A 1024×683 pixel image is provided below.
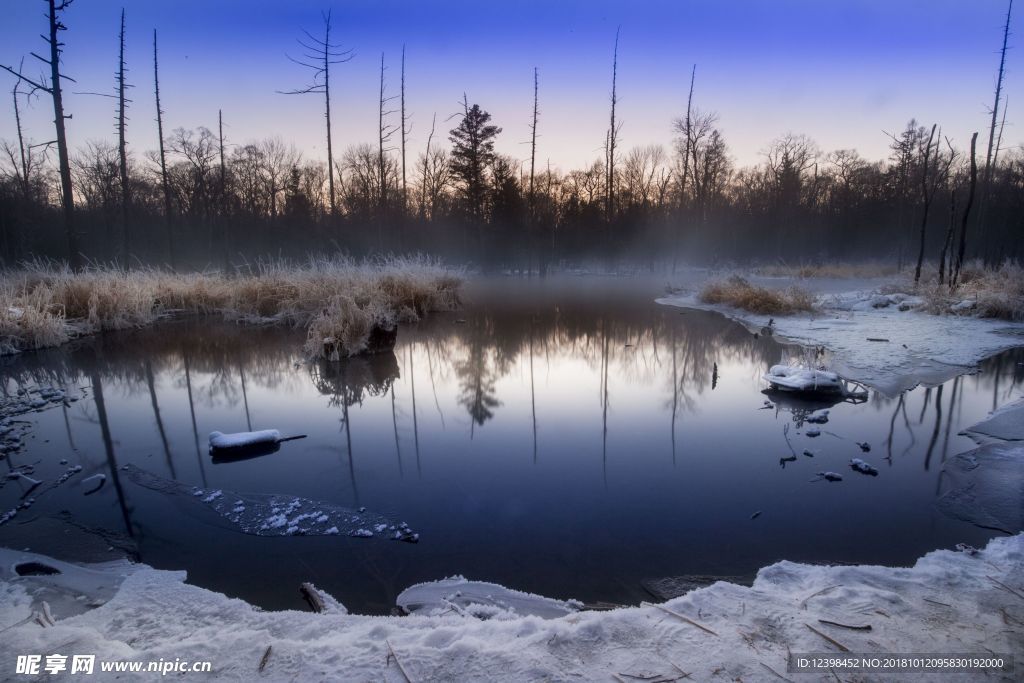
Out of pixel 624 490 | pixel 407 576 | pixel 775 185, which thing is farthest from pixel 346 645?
pixel 775 185

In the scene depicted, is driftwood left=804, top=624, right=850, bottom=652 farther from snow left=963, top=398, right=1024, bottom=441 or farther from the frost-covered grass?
the frost-covered grass

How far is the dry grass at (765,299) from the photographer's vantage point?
42.4 ft

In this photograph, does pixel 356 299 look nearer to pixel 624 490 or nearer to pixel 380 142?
pixel 624 490

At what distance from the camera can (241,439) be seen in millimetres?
4652

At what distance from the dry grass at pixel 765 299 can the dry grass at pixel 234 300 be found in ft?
28.8

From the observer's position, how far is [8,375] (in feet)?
24.7

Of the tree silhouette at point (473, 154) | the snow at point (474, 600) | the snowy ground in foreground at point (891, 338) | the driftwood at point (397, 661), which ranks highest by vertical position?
the tree silhouette at point (473, 154)

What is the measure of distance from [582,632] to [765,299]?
44.3 feet

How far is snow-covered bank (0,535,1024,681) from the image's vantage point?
5.99 ft

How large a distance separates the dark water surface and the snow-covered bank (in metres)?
0.32

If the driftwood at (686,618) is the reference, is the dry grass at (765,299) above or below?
above

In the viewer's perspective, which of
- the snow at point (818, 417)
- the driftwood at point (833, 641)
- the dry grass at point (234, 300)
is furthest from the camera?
the dry grass at point (234, 300)

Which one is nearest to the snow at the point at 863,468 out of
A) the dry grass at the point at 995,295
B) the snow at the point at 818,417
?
the snow at the point at 818,417

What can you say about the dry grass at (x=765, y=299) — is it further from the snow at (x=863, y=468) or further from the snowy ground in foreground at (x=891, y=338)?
the snow at (x=863, y=468)
